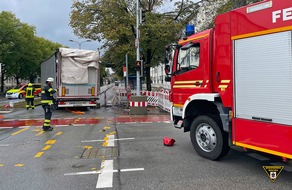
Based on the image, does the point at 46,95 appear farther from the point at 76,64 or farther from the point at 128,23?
the point at 128,23

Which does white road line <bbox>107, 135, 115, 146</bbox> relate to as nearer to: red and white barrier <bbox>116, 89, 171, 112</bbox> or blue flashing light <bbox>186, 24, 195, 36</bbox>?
blue flashing light <bbox>186, 24, 195, 36</bbox>

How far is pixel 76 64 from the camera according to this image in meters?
16.2

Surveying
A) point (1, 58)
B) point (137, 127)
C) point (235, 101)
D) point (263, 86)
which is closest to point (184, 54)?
point (235, 101)

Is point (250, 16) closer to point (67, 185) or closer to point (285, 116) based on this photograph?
point (285, 116)

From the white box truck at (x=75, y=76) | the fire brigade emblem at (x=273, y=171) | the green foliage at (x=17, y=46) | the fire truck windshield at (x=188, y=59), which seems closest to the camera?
the fire brigade emblem at (x=273, y=171)

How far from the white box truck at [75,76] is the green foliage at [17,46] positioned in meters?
28.5

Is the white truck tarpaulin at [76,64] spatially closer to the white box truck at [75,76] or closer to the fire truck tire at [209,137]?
the white box truck at [75,76]

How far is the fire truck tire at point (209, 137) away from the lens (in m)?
5.59

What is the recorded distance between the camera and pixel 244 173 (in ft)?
16.5

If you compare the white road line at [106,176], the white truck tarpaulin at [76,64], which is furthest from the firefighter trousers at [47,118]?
the white truck tarpaulin at [76,64]

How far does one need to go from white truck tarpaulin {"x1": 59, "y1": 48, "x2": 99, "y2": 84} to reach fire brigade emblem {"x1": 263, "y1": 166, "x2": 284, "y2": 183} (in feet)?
41.9

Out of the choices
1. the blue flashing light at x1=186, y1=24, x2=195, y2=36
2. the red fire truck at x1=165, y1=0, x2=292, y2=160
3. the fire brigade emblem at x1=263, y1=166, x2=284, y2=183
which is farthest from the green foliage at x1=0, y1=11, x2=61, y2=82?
the fire brigade emblem at x1=263, y1=166, x2=284, y2=183

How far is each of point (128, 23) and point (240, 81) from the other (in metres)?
16.4

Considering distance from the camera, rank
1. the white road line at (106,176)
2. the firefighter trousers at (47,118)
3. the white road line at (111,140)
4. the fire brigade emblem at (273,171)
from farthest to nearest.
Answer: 1. the firefighter trousers at (47,118)
2. the white road line at (111,140)
3. the fire brigade emblem at (273,171)
4. the white road line at (106,176)
